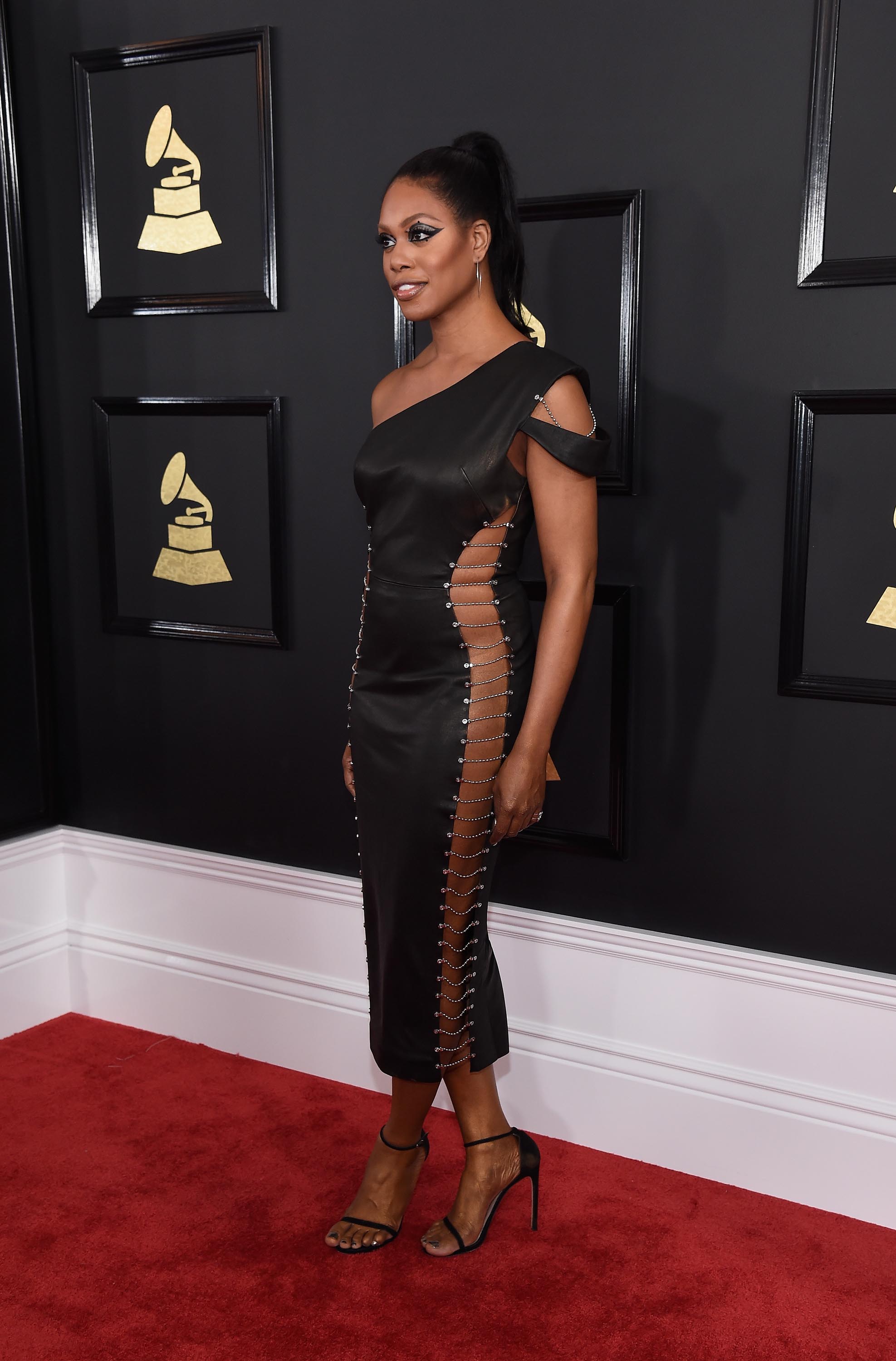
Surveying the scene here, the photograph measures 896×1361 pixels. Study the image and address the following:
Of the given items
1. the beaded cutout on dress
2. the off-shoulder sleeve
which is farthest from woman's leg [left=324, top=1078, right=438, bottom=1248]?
the off-shoulder sleeve

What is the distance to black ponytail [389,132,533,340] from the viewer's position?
1922mm

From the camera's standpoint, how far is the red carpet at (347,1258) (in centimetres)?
198

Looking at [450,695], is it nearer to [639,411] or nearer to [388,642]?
[388,642]

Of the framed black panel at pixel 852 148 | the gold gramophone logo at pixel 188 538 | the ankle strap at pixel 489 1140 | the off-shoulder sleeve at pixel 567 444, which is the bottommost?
the ankle strap at pixel 489 1140

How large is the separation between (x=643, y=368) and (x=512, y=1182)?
1589 millimetres

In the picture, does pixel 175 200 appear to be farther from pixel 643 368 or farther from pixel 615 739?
pixel 615 739

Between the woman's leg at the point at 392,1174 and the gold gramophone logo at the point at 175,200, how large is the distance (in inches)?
76.3

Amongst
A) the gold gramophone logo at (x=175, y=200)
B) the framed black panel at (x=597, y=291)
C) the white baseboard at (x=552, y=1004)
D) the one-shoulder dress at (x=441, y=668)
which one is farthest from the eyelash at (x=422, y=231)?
the white baseboard at (x=552, y=1004)

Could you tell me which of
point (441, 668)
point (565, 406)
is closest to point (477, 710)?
point (441, 668)

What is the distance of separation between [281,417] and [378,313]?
13.6 inches

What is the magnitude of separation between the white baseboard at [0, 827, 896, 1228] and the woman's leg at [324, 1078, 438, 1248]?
1.41 feet

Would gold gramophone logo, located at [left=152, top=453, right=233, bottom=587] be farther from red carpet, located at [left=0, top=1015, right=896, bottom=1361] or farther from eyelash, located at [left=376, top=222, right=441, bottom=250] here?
red carpet, located at [left=0, top=1015, right=896, bottom=1361]

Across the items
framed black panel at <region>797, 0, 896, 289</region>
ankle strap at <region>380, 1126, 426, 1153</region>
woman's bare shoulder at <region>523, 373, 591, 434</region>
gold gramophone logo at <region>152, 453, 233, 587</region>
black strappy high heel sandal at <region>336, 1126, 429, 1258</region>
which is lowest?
black strappy high heel sandal at <region>336, 1126, 429, 1258</region>

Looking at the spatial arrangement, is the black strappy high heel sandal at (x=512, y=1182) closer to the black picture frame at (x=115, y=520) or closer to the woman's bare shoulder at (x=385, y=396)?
the black picture frame at (x=115, y=520)
